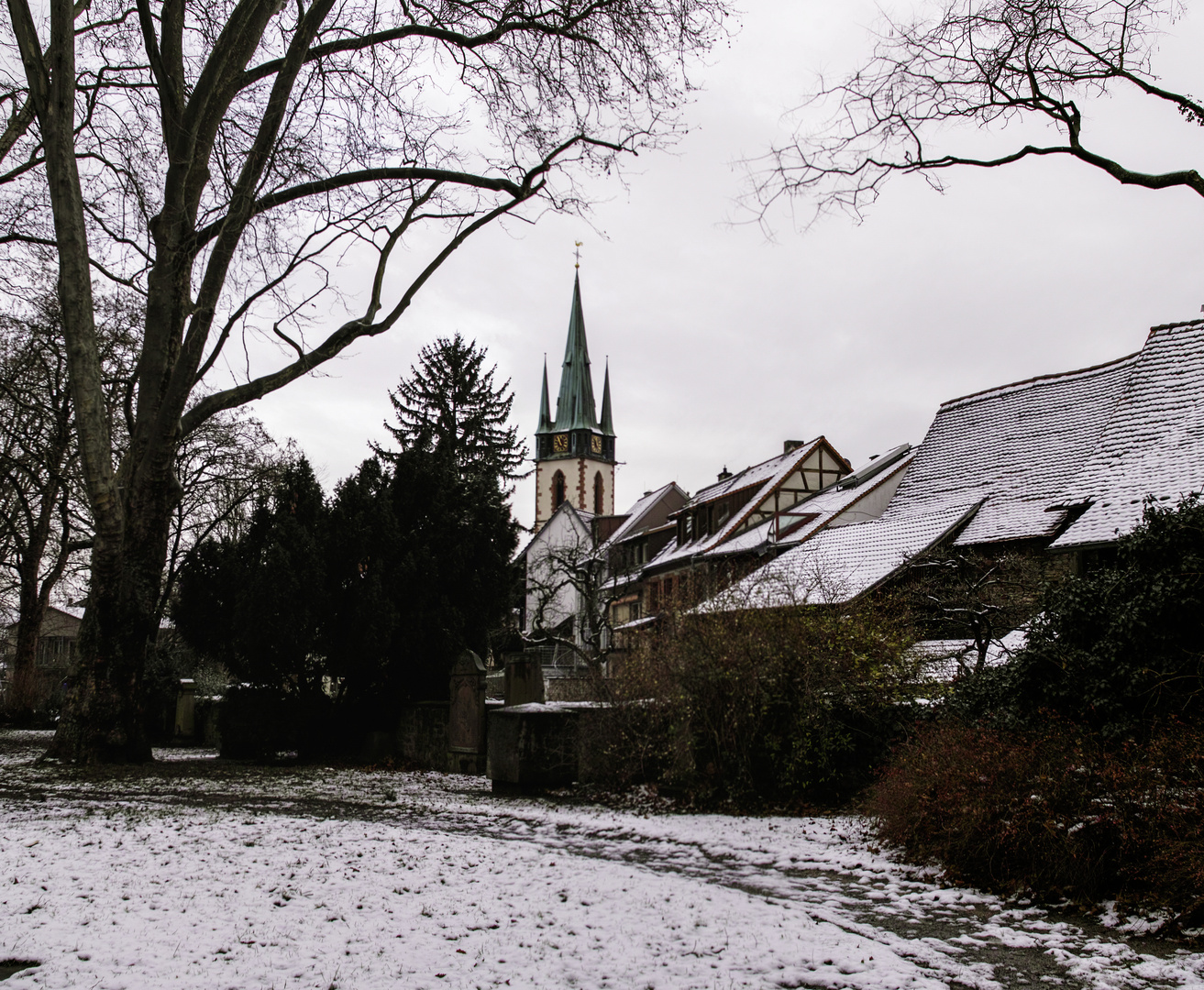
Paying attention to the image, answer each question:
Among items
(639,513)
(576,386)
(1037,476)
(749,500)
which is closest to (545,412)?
(576,386)

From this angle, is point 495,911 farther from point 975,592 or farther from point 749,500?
point 749,500

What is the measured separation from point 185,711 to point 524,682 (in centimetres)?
1202

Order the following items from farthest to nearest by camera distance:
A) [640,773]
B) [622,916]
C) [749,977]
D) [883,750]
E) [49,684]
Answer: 1. [49,684]
2. [640,773]
3. [883,750]
4. [622,916]
5. [749,977]

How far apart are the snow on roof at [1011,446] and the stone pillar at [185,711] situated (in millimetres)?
17568

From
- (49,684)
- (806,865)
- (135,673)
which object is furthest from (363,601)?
(49,684)

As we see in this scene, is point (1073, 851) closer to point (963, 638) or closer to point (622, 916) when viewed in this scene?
point (622, 916)

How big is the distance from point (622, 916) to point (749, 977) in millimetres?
1221

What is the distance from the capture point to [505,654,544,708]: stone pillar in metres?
16.4

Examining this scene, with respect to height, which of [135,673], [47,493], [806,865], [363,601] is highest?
[47,493]

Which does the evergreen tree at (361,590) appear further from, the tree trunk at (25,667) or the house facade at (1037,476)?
the tree trunk at (25,667)

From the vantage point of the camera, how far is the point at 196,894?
5.82m

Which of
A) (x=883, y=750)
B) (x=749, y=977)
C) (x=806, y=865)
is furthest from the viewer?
(x=883, y=750)

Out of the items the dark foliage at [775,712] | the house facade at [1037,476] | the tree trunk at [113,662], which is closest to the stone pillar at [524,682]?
the house facade at [1037,476]

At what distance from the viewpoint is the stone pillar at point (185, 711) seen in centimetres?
2425
